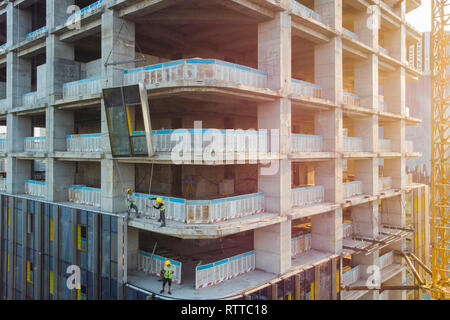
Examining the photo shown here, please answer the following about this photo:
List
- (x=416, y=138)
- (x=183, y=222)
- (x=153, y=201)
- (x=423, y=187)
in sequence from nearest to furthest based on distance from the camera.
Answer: (x=183, y=222)
(x=153, y=201)
(x=423, y=187)
(x=416, y=138)

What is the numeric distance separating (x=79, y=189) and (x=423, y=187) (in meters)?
33.6

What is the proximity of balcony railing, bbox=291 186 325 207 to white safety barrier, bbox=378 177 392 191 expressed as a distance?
9.00 meters

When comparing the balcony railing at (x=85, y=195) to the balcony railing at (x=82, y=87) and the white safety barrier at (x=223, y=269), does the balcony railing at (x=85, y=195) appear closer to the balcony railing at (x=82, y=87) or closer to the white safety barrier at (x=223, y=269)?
the balcony railing at (x=82, y=87)

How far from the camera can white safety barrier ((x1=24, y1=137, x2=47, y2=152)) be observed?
22.8m

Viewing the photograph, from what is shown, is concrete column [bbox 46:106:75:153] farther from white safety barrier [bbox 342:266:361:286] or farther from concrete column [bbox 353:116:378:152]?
concrete column [bbox 353:116:378:152]

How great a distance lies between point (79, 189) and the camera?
20.6m

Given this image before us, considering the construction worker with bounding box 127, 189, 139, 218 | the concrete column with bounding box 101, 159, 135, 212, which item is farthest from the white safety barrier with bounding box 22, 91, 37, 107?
the construction worker with bounding box 127, 189, 139, 218

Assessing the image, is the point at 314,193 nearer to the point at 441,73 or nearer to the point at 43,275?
the point at 441,73

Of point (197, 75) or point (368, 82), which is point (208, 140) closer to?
point (197, 75)

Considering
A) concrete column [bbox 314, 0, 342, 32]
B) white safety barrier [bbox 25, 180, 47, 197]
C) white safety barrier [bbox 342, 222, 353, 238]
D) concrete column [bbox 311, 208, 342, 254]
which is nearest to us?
concrete column [bbox 311, 208, 342, 254]

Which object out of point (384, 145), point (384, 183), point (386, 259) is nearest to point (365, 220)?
point (386, 259)

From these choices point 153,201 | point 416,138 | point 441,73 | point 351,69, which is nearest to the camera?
point 153,201

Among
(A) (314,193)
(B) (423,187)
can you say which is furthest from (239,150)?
(B) (423,187)

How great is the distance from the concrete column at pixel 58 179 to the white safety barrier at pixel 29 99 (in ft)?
15.5
